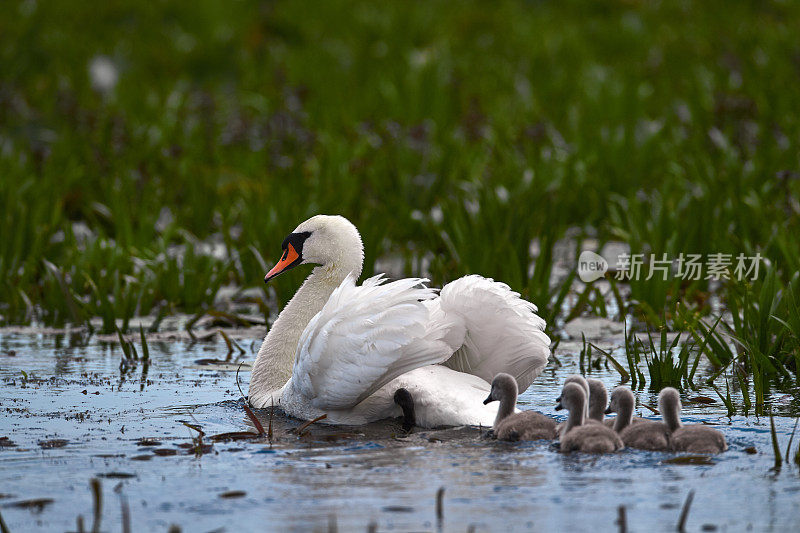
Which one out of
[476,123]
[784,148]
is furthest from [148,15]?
[784,148]

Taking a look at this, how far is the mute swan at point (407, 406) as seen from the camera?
5.60 m

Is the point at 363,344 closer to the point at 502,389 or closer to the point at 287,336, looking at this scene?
the point at 502,389

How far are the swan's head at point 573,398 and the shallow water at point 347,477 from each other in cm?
21

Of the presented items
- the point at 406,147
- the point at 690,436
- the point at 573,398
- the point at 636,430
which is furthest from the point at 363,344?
the point at 406,147

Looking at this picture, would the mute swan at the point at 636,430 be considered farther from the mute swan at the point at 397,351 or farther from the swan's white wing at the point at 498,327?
the swan's white wing at the point at 498,327

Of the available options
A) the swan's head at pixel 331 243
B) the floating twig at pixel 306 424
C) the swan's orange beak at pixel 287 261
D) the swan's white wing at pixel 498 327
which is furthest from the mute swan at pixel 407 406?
the swan's orange beak at pixel 287 261

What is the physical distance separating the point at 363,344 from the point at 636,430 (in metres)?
1.18

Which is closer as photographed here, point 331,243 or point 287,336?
point 287,336

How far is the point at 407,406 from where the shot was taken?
18.4 feet

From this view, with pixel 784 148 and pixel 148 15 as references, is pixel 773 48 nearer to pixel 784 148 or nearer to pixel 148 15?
pixel 784 148

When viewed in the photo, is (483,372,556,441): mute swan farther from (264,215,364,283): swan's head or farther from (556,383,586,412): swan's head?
(264,215,364,283): swan's head

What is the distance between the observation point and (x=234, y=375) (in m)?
6.94

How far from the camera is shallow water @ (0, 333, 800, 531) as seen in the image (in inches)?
161

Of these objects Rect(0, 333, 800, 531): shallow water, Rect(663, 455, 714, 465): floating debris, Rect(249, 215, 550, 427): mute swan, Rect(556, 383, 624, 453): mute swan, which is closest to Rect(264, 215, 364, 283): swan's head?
Rect(249, 215, 550, 427): mute swan
